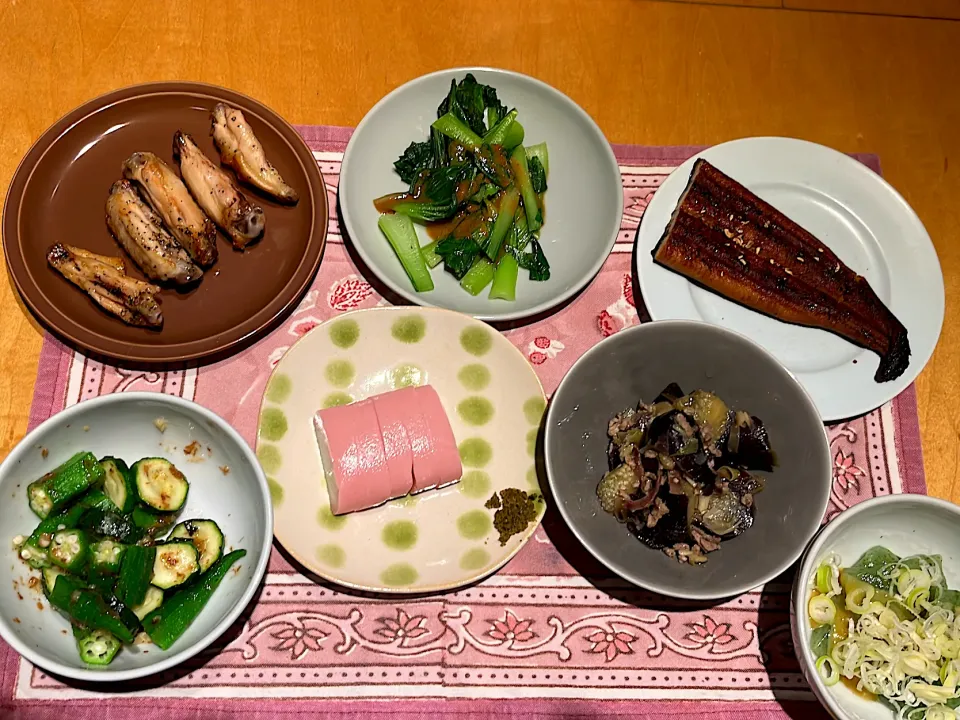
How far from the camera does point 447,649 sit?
7.18ft

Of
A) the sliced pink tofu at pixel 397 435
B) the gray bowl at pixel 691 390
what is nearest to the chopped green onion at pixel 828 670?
the gray bowl at pixel 691 390

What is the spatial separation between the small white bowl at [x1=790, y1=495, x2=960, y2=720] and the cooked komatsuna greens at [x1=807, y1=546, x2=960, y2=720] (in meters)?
0.03

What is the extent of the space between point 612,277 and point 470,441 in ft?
2.38

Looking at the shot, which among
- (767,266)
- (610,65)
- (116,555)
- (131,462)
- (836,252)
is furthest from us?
(610,65)

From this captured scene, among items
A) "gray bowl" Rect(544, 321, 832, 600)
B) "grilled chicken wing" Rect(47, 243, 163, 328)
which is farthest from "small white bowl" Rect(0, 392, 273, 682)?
"gray bowl" Rect(544, 321, 832, 600)

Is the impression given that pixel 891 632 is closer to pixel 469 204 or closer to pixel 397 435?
pixel 397 435

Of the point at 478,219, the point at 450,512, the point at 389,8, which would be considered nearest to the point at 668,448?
the point at 450,512

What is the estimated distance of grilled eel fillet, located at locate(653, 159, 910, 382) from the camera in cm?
239

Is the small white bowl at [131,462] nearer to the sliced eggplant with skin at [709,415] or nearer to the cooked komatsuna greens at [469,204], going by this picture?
the cooked komatsuna greens at [469,204]

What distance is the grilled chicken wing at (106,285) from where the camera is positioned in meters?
2.17

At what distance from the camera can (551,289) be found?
2416 mm

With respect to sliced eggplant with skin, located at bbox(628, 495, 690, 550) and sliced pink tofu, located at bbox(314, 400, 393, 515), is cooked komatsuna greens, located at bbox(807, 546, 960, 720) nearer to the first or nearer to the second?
sliced eggplant with skin, located at bbox(628, 495, 690, 550)

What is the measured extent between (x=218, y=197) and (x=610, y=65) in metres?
1.46

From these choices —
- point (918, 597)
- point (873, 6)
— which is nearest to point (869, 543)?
point (918, 597)
